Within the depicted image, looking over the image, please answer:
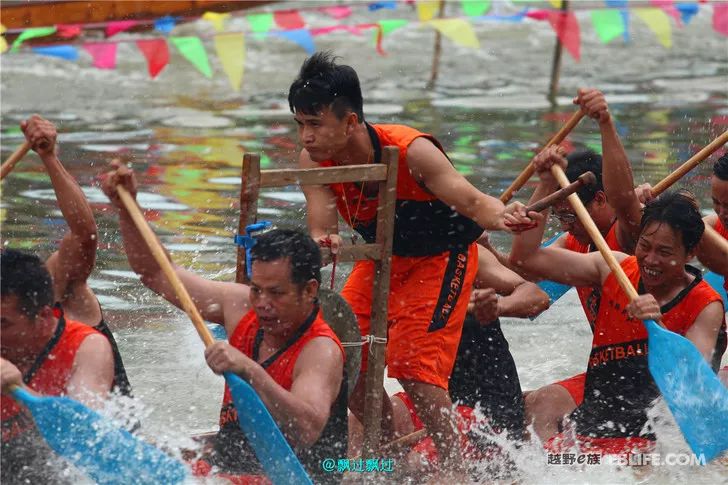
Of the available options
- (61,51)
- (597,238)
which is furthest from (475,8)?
(597,238)

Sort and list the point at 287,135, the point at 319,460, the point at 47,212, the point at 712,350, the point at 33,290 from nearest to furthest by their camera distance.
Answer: the point at 33,290 → the point at 319,460 → the point at 712,350 → the point at 47,212 → the point at 287,135

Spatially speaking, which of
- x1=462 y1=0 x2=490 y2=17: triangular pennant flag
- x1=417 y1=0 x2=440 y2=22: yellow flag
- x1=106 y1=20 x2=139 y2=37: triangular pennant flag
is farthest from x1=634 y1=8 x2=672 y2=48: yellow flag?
x1=106 y1=20 x2=139 y2=37: triangular pennant flag

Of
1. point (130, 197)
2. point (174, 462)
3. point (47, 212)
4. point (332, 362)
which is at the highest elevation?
point (130, 197)

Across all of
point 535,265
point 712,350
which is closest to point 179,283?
point 535,265

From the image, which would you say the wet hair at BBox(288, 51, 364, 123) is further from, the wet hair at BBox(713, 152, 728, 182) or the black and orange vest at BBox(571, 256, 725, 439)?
the wet hair at BBox(713, 152, 728, 182)

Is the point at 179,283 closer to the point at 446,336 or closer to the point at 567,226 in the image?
the point at 446,336

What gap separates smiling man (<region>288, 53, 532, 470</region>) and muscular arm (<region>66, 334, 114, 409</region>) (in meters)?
0.91

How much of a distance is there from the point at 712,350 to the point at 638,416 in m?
0.38

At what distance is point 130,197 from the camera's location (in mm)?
4273

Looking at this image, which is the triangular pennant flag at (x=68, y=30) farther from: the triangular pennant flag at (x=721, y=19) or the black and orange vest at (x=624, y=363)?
the black and orange vest at (x=624, y=363)

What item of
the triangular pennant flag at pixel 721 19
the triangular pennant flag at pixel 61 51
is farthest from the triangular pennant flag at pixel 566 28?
the triangular pennant flag at pixel 61 51

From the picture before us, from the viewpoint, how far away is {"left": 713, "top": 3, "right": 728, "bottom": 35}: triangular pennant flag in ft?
45.6

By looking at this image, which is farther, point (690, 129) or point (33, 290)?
point (690, 129)

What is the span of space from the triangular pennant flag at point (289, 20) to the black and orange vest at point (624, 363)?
6814 millimetres
